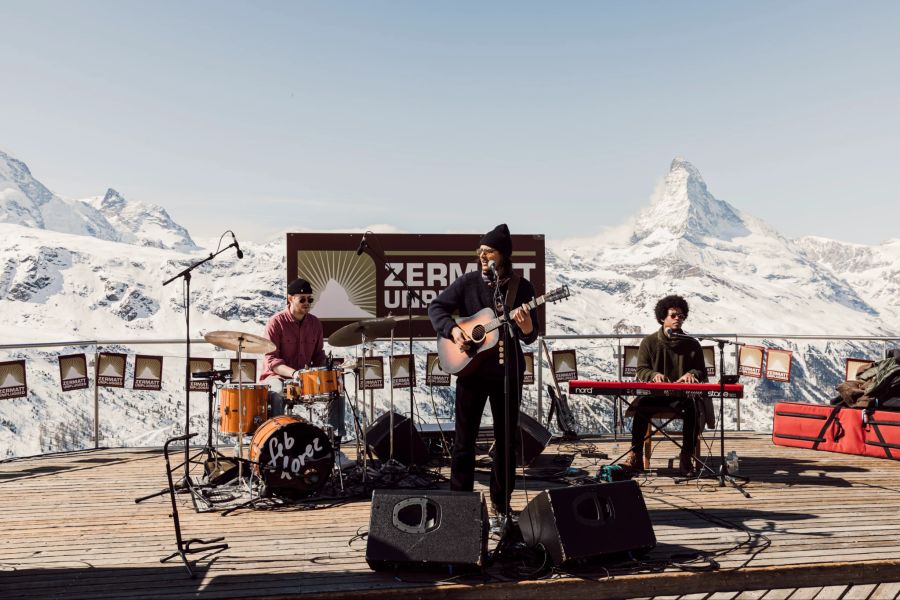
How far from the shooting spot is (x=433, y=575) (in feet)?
13.5

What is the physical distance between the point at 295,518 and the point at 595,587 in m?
2.52

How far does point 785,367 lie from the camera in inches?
396

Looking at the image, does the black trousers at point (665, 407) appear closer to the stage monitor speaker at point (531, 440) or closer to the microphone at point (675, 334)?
the microphone at point (675, 334)

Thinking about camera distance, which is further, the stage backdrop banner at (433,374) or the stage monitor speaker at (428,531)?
the stage backdrop banner at (433,374)

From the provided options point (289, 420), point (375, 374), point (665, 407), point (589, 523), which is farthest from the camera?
point (375, 374)

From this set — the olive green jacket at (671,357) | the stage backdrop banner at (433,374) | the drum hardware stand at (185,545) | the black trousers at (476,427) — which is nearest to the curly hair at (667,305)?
the olive green jacket at (671,357)

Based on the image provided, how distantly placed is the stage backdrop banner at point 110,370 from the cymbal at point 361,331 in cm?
419

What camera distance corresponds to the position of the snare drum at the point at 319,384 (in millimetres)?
6316

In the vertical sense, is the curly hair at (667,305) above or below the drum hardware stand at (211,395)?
above

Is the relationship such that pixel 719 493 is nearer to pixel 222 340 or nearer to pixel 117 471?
pixel 222 340

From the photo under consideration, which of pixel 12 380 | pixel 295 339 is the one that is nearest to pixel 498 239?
pixel 295 339

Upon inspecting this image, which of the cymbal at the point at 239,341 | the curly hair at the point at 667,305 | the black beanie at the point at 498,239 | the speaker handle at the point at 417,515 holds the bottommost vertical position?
the speaker handle at the point at 417,515

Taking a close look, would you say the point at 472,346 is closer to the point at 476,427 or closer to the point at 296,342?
the point at 476,427

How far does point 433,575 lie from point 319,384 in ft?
8.43
